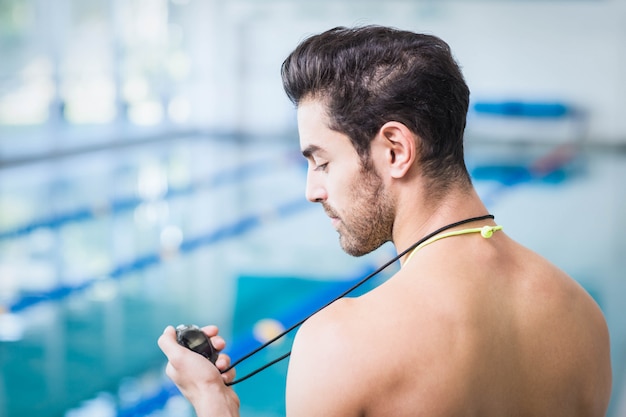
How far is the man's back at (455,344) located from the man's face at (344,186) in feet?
0.35

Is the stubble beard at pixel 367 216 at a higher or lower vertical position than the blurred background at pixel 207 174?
higher

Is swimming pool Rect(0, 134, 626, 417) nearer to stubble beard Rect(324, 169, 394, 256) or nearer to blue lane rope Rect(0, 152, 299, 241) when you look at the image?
blue lane rope Rect(0, 152, 299, 241)

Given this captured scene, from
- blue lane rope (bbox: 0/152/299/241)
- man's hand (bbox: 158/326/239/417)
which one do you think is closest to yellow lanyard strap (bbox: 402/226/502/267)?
man's hand (bbox: 158/326/239/417)

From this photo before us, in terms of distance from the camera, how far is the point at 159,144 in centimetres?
1397

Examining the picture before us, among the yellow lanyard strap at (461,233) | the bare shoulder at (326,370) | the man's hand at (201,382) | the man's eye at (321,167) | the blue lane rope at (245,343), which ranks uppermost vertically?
the man's eye at (321,167)

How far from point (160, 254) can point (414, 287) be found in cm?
529

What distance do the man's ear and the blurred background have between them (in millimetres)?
381

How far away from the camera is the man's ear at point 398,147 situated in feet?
4.06

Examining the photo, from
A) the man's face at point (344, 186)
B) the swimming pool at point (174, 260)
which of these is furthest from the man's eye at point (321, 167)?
the swimming pool at point (174, 260)

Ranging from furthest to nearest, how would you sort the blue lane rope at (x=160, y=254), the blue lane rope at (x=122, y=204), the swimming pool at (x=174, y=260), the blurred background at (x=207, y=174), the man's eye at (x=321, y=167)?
A: the blue lane rope at (x=122, y=204)
the blue lane rope at (x=160, y=254)
the blurred background at (x=207, y=174)
the swimming pool at (x=174, y=260)
the man's eye at (x=321, y=167)

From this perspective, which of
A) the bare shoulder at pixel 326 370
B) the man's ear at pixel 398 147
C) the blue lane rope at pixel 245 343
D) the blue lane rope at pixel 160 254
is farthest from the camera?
the blue lane rope at pixel 160 254

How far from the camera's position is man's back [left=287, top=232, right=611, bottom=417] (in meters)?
1.12

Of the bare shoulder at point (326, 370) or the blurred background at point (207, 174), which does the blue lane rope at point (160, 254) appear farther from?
the bare shoulder at point (326, 370)

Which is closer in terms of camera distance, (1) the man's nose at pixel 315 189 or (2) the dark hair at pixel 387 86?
(2) the dark hair at pixel 387 86
